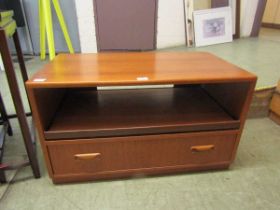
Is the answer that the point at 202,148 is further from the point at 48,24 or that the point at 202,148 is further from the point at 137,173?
the point at 48,24

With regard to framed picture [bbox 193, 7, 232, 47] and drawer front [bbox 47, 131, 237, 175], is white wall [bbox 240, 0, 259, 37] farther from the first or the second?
drawer front [bbox 47, 131, 237, 175]

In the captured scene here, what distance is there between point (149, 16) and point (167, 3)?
0.27 meters

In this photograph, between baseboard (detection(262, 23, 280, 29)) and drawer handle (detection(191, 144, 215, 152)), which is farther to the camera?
baseboard (detection(262, 23, 280, 29))

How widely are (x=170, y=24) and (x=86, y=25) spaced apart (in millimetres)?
976

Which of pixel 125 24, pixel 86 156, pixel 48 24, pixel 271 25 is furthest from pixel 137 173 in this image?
pixel 271 25

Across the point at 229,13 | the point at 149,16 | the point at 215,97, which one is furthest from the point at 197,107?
the point at 229,13

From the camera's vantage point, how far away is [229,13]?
2750 mm

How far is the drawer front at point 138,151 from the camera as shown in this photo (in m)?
0.79

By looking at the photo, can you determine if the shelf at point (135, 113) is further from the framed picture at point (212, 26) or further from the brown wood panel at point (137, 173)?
the framed picture at point (212, 26)

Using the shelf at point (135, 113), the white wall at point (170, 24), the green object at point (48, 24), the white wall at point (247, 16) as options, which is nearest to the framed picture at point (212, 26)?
the white wall at point (170, 24)

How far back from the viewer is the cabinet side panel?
79 centimetres

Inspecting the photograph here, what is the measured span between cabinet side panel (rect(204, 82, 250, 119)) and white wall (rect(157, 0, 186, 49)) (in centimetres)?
176

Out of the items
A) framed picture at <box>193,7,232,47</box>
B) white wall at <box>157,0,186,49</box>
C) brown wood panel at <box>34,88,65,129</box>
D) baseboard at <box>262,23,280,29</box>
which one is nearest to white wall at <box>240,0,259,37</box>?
framed picture at <box>193,7,232,47</box>

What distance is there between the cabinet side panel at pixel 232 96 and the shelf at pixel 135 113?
28 millimetres
